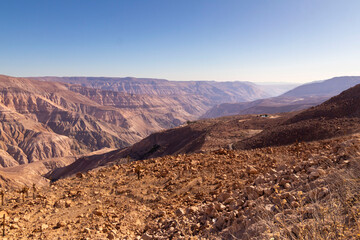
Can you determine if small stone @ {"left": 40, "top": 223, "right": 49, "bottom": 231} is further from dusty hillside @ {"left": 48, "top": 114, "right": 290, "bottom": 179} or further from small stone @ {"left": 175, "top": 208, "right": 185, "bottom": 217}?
dusty hillside @ {"left": 48, "top": 114, "right": 290, "bottom": 179}

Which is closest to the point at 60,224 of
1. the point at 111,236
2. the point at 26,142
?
the point at 111,236

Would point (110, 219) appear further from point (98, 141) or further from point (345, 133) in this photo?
point (98, 141)

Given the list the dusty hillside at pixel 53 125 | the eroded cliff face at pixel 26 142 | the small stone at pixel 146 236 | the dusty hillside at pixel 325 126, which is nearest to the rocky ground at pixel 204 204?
the small stone at pixel 146 236

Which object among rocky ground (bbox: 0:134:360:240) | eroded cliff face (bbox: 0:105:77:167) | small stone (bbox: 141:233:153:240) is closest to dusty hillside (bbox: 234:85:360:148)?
rocky ground (bbox: 0:134:360:240)

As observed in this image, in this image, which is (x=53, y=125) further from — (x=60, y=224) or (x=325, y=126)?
(x=60, y=224)

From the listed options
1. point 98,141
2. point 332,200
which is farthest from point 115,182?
point 98,141

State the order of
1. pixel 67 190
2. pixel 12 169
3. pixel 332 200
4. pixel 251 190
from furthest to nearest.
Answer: pixel 12 169 < pixel 67 190 < pixel 251 190 < pixel 332 200
